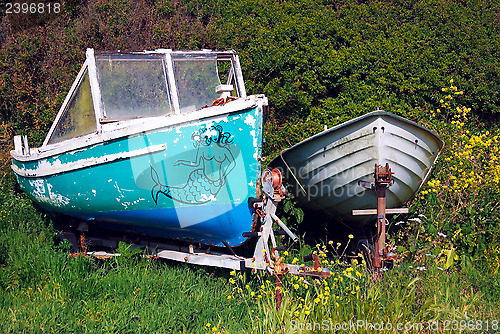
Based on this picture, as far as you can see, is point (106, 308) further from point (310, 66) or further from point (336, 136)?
point (310, 66)

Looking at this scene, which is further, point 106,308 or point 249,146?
point 249,146

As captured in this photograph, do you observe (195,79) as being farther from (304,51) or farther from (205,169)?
(304,51)

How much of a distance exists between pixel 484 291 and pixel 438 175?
197 centimetres

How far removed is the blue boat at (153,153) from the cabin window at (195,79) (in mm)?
14

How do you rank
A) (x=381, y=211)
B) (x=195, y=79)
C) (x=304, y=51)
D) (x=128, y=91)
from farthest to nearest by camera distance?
1. (x=304, y=51)
2. (x=195, y=79)
3. (x=128, y=91)
4. (x=381, y=211)

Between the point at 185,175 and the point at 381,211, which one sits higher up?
the point at 185,175

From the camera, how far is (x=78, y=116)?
5.44 metres

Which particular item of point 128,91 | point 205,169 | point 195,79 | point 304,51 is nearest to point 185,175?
point 205,169

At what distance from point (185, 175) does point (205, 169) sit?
21 cm

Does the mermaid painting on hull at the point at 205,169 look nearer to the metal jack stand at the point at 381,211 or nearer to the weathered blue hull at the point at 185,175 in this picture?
the weathered blue hull at the point at 185,175

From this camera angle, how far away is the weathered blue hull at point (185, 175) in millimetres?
4633

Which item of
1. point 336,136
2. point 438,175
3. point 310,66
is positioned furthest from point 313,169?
point 310,66

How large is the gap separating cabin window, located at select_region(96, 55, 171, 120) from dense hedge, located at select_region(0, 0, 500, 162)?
7.55 feet

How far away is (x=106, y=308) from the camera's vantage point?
14.0ft
